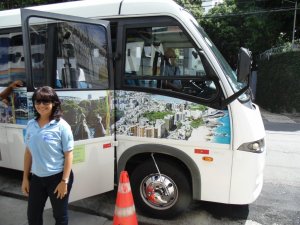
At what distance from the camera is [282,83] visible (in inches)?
614

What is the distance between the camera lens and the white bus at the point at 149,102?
352cm

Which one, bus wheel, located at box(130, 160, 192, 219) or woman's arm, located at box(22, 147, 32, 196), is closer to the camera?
woman's arm, located at box(22, 147, 32, 196)

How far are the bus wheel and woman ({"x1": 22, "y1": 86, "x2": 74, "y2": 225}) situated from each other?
120cm

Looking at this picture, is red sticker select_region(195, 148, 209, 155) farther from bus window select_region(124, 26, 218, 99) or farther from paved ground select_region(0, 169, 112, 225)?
paved ground select_region(0, 169, 112, 225)

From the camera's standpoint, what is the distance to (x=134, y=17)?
12.4 feet

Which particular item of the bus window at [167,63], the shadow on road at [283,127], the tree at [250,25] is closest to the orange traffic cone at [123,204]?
the bus window at [167,63]

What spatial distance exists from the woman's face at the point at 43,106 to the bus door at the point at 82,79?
79cm

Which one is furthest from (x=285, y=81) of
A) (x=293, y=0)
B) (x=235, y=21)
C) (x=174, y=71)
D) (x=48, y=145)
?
(x=235, y=21)

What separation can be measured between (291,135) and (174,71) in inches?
305

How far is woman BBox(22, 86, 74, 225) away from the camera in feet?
9.12

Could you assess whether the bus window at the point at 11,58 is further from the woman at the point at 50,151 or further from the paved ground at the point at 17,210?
the woman at the point at 50,151

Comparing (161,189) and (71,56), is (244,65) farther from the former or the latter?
(71,56)

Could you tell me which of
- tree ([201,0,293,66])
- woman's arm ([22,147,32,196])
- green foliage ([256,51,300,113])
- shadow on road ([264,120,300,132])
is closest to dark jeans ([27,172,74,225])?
woman's arm ([22,147,32,196])

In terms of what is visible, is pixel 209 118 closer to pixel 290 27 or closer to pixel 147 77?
pixel 147 77
